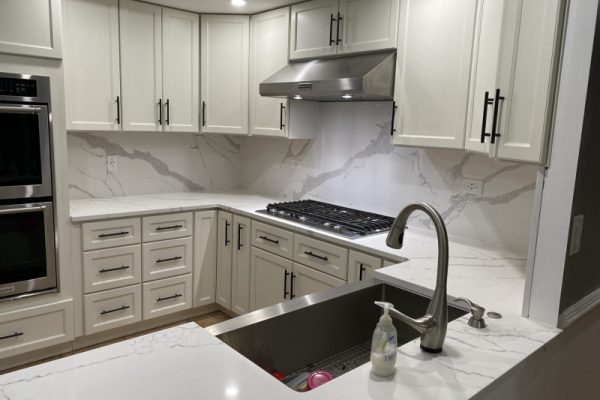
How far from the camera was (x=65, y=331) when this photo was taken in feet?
9.34

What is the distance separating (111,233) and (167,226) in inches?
14.8

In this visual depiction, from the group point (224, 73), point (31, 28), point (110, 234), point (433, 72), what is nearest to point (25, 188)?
point (110, 234)

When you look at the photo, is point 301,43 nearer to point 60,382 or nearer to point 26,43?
point 26,43

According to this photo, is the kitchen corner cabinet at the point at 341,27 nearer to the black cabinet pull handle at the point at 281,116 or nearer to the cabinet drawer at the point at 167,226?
the black cabinet pull handle at the point at 281,116

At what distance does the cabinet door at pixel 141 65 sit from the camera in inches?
125

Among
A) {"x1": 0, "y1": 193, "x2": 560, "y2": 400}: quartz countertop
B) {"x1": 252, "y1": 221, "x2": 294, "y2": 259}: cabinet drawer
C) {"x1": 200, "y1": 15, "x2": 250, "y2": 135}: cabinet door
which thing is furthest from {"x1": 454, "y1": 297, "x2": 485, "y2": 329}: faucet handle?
{"x1": 200, "y1": 15, "x2": 250, "y2": 135}: cabinet door

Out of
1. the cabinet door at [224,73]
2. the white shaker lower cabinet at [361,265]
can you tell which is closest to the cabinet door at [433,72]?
the white shaker lower cabinet at [361,265]

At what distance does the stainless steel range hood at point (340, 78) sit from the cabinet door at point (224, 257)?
0.98 meters

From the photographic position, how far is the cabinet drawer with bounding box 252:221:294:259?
112 inches

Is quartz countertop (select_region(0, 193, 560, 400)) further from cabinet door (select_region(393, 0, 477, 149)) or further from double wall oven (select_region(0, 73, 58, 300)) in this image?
double wall oven (select_region(0, 73, 58, 300))

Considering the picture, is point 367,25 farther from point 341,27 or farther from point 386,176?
point 386,176

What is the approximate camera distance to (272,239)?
2982 mm

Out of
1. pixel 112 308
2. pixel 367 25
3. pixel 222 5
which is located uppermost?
pixel 222 5

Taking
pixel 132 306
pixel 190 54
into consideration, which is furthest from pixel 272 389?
pixel 190 54
